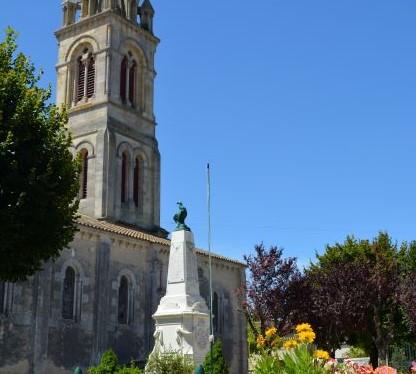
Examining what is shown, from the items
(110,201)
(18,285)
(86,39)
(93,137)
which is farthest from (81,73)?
(18,285)

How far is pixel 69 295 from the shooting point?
2670cm

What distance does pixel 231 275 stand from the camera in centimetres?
3719

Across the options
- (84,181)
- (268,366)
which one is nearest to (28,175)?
(268,366)

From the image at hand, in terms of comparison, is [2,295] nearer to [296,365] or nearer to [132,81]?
[132,81]

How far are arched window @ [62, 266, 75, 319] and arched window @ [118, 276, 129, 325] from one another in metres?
2.98

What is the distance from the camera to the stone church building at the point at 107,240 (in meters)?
24.8

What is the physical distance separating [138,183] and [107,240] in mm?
8996

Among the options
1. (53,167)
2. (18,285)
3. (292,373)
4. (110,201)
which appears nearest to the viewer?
(292,373)

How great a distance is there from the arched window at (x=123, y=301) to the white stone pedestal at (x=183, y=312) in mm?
9924

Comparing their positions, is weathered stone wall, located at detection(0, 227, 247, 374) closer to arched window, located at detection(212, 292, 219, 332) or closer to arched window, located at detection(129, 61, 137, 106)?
arched window, located at detection(212, 292, 219, 332)

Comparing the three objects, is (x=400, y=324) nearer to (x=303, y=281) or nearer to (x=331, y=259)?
(x=331, y=259)

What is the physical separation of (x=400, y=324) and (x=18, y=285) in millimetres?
21981

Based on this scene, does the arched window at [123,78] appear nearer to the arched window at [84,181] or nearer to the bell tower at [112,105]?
the bell tower at [112,105]

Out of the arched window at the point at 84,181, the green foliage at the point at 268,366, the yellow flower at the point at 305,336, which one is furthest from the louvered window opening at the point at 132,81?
the green foliage at the point at 268,366
